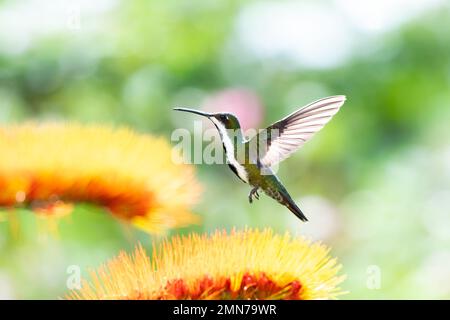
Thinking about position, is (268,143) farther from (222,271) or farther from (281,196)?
(222,271)

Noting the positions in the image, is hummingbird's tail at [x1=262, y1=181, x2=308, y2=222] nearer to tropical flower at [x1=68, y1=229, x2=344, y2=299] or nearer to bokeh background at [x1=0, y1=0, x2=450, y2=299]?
tropical flower at [x1=68, y1=229, x2=344, y2=299]

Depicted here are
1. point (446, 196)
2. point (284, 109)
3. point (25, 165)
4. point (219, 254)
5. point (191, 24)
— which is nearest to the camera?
point (219, 254)

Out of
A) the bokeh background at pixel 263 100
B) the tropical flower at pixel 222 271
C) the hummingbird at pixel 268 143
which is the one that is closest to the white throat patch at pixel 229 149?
the hummingbird at pixel 268 143

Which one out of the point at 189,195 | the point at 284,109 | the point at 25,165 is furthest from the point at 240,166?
the point at 284,109

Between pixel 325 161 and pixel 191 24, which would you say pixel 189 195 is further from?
pixel 191 24

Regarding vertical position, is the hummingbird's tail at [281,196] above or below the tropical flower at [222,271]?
above

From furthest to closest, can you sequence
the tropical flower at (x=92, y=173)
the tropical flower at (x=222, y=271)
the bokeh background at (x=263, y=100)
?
the bokeh background at (x=263, y=100), the tropical flower at (x=92, y=173), the tropical flower at (x=222, y=271)

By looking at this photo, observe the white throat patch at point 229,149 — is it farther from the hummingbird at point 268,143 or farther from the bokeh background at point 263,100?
the bokeh background at point 263,100

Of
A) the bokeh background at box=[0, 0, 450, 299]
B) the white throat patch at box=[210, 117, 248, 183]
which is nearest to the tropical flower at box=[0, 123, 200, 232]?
the white throat patch at box=[210, 117, 248, 183]
